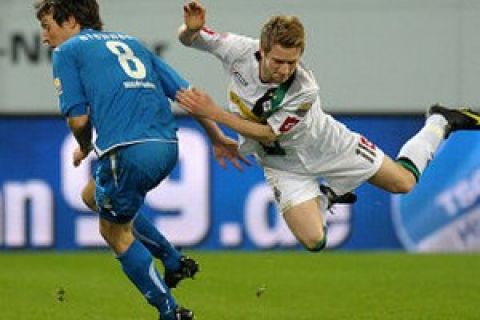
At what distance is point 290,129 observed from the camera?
7582mm

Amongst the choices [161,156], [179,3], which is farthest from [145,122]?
[179,3]

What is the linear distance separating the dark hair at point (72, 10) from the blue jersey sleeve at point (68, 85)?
239 millimetres

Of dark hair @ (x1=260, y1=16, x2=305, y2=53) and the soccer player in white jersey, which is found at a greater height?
dark hair @ (x1=260, y1=16, x2=305, y2=53)

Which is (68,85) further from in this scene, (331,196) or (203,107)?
(331,196)

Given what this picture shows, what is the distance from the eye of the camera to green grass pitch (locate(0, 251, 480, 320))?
8355mm

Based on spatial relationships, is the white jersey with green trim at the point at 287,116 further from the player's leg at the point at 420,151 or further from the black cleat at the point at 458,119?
the black cleat at the point at 458,119

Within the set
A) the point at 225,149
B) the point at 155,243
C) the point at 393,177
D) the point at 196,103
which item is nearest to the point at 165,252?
the point at 155,243

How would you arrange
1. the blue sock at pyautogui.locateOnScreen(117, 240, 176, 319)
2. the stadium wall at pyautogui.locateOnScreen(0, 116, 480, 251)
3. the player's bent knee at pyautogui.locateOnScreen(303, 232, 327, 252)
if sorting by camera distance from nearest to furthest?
the blue sock at pyautogui.locateOnScreen(117, 240, 176, 319)
the player's bent knee at pyautogui.locateOnScreen(303, 232, 327, 252)
the stadium wall at pyautogui.locateOnScreen(0, 116, 480, 251)

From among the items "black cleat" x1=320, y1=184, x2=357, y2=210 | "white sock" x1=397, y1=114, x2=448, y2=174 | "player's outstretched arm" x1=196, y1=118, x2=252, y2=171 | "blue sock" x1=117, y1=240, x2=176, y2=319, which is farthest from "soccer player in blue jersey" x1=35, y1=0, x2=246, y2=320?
"white sock" x1=397, y1=114, x2=448, y2=174

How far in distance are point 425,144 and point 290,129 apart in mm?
1219

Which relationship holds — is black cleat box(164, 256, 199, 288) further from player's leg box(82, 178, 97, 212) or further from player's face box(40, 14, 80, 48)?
player's face box(40, 14, 80, 48)

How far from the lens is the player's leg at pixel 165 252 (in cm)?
756

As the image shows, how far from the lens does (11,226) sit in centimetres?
1269

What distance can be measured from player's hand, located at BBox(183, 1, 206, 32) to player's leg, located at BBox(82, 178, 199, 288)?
3.01 feet
